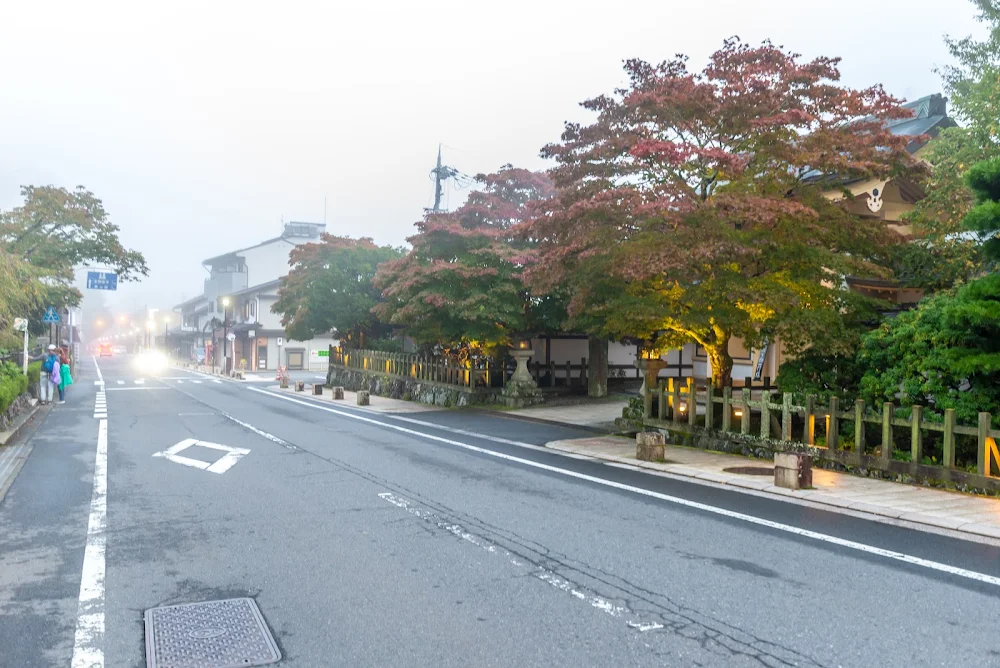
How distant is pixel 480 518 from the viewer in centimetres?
818

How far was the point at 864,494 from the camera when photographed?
9586mm

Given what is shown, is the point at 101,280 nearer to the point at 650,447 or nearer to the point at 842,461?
the point at 650,447

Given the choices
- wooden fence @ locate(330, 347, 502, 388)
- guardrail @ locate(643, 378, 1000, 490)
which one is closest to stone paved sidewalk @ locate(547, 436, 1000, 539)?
guardrail @ locate(643, 378, 1000, 490)

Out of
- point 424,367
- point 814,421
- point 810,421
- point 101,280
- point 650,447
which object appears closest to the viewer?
point 810,421

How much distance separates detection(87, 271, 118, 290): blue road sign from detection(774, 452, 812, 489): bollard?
33.0m

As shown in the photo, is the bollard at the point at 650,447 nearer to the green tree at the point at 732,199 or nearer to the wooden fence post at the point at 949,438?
the green tree at the point at 732,199

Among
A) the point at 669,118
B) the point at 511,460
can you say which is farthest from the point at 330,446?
the point at 669,118

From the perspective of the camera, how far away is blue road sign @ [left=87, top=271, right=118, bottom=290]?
34.5 meters

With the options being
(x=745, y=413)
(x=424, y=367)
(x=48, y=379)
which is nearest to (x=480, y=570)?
(x=745, y=413)

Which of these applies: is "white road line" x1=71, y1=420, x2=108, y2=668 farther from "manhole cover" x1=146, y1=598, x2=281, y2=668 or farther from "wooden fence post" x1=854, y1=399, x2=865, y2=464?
"wooden fence post" x1=854, y1=399, x2=865, y2=464

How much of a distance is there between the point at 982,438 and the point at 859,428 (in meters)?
1.81

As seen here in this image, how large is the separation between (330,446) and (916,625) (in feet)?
36.4

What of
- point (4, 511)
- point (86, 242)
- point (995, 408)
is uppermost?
point (86, 242)

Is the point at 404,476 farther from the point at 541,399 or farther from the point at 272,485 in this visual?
the point at 541,399
